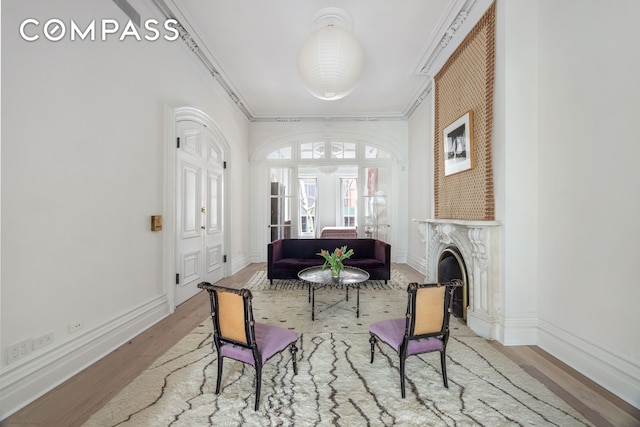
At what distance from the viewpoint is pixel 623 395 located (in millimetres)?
1729

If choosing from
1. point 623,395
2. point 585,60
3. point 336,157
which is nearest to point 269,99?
point 336,157

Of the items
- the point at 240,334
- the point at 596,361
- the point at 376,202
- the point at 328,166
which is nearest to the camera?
the point at 240,334

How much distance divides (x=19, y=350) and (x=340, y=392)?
6.53ft

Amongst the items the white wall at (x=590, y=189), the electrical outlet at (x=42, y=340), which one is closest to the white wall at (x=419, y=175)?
the white wall at (x=590, y=189)

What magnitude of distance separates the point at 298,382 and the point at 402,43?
4.09 m

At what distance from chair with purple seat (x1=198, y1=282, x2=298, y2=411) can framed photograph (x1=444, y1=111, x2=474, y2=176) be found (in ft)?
8.76

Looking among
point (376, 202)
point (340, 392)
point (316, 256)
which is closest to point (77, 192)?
point (340, 392)

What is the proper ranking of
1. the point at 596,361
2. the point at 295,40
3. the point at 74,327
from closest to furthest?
the point at 596,361 < the point at 74,327 < the point at 295,40

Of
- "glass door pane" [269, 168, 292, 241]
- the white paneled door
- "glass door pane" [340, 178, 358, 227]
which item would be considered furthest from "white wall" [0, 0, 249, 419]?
"glass door pane" [340, 178, 358, 227]

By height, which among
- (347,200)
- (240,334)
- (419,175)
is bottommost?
(240,334)

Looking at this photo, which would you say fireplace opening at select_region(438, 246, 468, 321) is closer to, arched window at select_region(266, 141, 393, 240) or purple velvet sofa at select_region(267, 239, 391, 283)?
purple velvet sofa at select_region(267, 239, 391, 283)

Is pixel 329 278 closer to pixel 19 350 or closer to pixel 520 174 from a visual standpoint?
pixel 520 174

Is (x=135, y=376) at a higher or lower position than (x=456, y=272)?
lower

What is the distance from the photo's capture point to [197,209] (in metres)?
3.99
